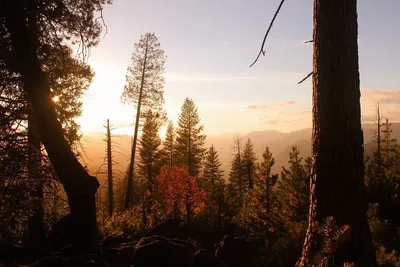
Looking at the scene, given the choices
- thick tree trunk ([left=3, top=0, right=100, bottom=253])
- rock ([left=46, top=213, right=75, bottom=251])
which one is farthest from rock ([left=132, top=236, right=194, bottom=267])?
rock ([left=46, top=213, right=75, bottom=251])

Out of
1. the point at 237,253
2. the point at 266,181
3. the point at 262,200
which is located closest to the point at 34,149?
the point at 237,253

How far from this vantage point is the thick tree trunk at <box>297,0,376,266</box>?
3.69 metres

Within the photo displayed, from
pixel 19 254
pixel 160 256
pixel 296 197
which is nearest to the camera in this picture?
pixel 19 254

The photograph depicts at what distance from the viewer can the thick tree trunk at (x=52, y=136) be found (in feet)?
20.1

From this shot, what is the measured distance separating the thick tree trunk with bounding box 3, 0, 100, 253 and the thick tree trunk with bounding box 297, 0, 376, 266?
428cm

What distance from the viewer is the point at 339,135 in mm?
3791

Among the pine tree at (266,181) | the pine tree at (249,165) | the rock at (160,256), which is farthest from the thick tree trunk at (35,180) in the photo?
the pine tree at (249,165)

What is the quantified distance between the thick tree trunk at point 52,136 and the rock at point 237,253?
5866 millimetres

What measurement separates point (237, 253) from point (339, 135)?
27.2ft

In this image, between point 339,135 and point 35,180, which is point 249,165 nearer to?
point 35,180

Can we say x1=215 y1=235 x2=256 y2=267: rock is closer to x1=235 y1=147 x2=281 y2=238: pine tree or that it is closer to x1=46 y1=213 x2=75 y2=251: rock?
x1=46 y1=213 x2=75 y2=251: rock

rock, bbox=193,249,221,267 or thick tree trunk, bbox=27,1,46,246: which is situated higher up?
thick tree trunk, bbox=27,1,46,246

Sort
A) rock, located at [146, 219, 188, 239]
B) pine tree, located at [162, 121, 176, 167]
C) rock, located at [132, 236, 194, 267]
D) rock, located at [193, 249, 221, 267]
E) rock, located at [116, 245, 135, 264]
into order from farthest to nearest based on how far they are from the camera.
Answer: pine tree, located at [162, 121, 176, 167]
rock, located at [146, 219, 188, 239]
rock, located at [116, 245, 135, 264]
rock, located at [193, 249, 221, 267]
rock, located at [132, 236, 194, 267]

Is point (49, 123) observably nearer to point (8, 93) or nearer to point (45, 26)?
point (8, 93)
